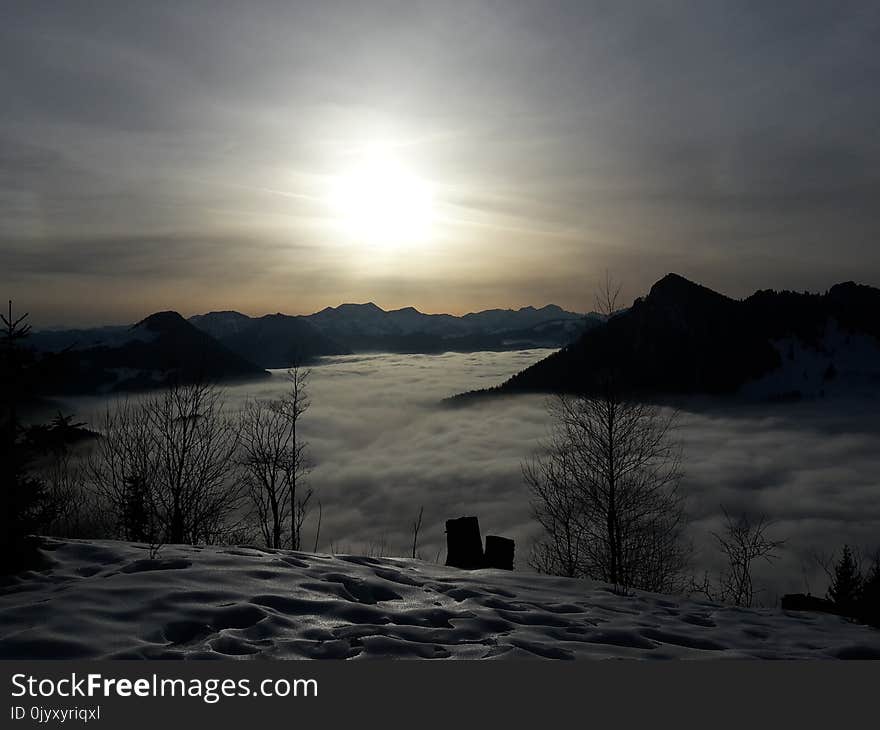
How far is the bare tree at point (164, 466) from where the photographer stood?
20.6 meters

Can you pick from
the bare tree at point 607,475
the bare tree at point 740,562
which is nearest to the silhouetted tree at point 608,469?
the bare tree at point 607,475

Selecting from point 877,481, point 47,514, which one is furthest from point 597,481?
point 877,481

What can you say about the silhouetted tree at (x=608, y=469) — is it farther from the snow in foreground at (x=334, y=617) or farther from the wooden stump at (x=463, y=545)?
the snow in foreground at (x=334, y=617)

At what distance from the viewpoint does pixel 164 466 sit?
2161cm

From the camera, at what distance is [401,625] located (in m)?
6.22

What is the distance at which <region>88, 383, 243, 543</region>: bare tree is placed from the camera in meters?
20.6

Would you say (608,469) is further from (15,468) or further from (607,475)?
(15,468)

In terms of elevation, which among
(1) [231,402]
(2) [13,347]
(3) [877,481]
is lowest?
(3) [877,481]

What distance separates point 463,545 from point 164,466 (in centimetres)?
1453

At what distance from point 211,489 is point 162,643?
19395 mm

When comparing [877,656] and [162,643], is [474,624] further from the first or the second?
[877,656]

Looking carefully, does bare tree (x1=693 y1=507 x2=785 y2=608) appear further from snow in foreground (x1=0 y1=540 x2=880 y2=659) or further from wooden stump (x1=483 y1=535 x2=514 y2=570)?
snow in foreground (x1=0 y1=540 x2=880 y2=659)

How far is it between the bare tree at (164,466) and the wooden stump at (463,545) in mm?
11647

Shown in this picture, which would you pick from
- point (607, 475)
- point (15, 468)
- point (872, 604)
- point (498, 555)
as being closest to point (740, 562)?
point (607, 475)
